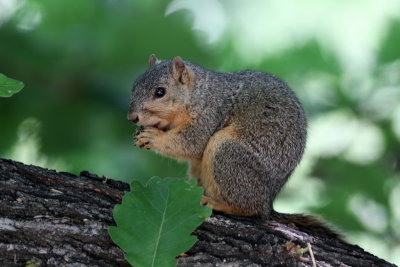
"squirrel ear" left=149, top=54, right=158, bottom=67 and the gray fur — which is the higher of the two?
"squirrel ear" left=149, top=54, right=158, bottom=67

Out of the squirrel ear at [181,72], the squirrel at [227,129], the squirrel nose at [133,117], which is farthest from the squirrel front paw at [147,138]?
the squirrel ear at [181,72]

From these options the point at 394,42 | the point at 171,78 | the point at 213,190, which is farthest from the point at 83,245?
the point at 394,42

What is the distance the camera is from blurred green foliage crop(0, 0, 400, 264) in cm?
403

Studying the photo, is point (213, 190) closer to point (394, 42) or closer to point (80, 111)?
point (80, 111)

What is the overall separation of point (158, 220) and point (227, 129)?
1691 millimetres

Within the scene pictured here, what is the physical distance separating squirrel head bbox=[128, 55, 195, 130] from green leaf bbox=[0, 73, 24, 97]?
5.60ft

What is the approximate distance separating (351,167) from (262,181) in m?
1.59

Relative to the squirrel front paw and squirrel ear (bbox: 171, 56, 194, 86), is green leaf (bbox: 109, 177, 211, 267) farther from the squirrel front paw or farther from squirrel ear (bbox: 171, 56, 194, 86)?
squirrel ear (bbox: 171, 56, 194, 86)

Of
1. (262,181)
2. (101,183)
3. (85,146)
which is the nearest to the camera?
(101,183)

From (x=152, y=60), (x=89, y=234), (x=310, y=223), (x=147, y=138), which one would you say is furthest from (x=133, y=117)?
(x=89, y=234)

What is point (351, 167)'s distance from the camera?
5.20 metres

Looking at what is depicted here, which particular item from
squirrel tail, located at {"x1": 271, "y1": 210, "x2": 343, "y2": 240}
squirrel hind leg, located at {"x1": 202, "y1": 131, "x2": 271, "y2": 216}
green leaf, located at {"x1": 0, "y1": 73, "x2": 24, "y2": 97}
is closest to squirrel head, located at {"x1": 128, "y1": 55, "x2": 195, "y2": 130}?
squirrel hind leg, located at {"x1": 202, "y1": 131, "x2": 271, "y2": 216}

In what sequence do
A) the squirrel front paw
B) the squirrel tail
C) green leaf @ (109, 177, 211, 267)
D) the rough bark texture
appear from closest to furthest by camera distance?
green leaf @ (109, 177, 211, 267), the rough bark texture, the squirrel tail, the squirrel front paw

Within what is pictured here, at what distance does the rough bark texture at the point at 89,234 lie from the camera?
2645mm
